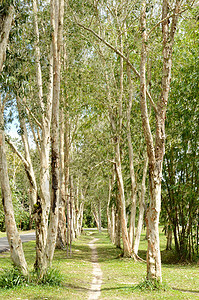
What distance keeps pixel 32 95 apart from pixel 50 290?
28.1 feet

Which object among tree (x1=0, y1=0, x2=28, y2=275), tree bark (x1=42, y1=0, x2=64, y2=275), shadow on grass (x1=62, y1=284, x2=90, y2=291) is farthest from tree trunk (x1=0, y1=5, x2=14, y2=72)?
shadow on grass (x1=62, y1=284, x2=90, y2=291)

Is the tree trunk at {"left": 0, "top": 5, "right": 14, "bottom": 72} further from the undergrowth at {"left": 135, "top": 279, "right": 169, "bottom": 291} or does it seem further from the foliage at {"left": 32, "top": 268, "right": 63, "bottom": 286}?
the undergrowth at {"left": 135, "top": 279, "right": 169, "bottom": 291}

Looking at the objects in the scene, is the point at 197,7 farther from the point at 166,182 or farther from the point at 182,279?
the point at 166,182

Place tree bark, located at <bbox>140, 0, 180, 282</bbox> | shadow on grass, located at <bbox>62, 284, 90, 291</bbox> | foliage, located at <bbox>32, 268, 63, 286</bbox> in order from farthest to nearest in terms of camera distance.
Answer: shadow on grass, located at <bbox>62, 284, 90, 291</bbox>, foliage, located at <bbox>32, 268, 63, 286</bbox>, tree bark, located at <bbox>140, 0, 180, 282</bbox>

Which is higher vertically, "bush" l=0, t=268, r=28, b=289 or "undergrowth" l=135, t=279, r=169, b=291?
"bush" l=0, t=268, r=28, b=289

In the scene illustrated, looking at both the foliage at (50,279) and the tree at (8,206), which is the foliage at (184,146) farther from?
the tree at (8,206)

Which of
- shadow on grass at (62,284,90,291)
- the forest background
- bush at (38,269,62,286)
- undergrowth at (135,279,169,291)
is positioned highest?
the forest background

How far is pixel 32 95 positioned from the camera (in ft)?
51.8

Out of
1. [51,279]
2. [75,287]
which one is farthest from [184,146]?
[51,279]

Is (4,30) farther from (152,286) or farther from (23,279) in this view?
(152,286)

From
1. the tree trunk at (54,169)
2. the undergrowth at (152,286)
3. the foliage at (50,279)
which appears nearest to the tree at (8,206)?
the foliage at (50,279)

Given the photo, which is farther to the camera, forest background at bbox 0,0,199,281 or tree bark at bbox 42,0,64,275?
forest background at bbox 0,0,199,281

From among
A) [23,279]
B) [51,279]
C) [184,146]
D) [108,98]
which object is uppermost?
[108,98]

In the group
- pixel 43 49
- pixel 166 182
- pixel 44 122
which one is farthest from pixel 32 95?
pixel 166 182
